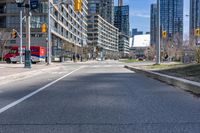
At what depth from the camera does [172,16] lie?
9100 centimetres

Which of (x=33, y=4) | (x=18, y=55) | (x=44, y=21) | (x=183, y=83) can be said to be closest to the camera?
(x=183, y=83)

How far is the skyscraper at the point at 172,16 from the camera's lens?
78100 mm

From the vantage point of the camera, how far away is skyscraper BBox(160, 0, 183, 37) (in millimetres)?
78100

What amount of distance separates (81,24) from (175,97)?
5995 inches

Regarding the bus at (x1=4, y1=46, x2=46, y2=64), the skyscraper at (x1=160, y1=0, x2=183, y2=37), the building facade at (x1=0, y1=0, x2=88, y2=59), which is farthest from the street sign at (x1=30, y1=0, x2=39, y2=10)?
the building facade at (x1=0, y1=0, x2=88, y2=59)

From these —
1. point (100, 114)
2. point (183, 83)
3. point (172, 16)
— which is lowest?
point (100, 114)

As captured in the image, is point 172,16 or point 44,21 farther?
point 44,21

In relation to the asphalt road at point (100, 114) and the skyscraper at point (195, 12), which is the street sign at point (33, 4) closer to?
the asphalt road at point (100, 114)

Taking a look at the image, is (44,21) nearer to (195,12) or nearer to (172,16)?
(172,16)

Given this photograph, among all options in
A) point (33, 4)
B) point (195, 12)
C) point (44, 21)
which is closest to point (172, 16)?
point (195, 12)

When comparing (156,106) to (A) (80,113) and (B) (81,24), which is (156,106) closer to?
(A) (80,113)

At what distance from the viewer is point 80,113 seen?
916 cm

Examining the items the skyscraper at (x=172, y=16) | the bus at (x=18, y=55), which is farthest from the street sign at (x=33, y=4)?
the skyscraper at (x=172, y=16)

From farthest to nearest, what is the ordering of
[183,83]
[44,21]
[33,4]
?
[44,21]
[33,4]
[183,83]
